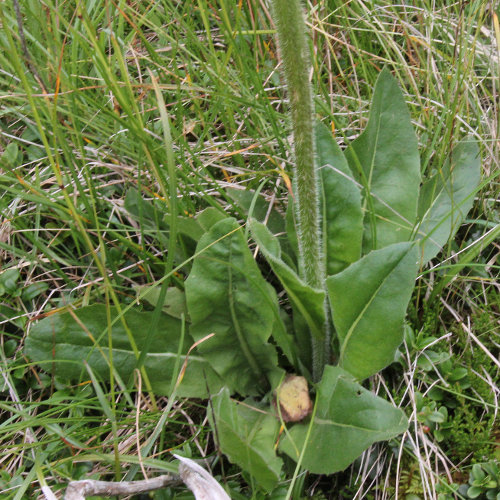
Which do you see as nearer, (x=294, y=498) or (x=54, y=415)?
(x=294, y=498)

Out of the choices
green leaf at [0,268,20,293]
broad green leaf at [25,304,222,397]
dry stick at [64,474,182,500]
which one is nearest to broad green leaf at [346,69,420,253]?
broad green leaf at [25,304,222,397]

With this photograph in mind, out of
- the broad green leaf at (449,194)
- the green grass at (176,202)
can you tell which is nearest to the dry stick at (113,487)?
the green grass at (176,202)

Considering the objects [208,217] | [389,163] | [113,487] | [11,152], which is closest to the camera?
[113,487]

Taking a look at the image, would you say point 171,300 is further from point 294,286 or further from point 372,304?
point 372,304

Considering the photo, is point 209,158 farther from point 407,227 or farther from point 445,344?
point 445,344

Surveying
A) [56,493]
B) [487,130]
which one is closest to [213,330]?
[56,493]

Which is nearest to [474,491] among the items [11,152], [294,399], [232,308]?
[294,399]

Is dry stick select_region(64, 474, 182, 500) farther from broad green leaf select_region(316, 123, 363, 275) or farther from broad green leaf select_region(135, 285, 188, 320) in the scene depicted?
broad green leaf select_region(316, 123, 363, 275)
